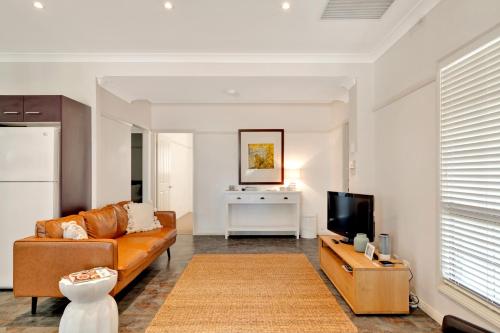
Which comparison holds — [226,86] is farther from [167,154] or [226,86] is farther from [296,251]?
[167,154]

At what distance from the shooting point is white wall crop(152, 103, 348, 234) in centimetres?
592

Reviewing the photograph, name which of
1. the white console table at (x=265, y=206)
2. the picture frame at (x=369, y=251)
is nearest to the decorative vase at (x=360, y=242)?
the picture frame at (x=369, y=251)

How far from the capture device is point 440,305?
2.41 meters

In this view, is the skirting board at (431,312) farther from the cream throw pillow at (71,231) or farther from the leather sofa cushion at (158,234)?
the cream throw pillow at (71,231)

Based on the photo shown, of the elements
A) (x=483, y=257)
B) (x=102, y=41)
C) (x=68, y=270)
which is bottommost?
(x=68, y=270)

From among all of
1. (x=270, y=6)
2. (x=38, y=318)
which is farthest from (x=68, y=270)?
(x=270, y=6)

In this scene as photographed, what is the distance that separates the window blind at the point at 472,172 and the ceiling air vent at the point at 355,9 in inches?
31.9

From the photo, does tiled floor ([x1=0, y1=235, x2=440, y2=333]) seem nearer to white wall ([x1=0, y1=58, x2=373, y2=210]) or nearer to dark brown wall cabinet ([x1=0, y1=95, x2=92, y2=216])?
dark brown wall cabinet ([x1=0, y1=95, x2=92, y2=216])

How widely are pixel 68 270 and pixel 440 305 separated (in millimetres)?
3153

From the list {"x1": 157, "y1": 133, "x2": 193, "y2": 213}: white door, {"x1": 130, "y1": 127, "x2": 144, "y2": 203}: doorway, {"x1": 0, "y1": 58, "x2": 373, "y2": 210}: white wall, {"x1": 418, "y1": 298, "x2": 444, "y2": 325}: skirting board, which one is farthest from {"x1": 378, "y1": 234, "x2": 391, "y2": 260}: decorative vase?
{"x1": 157, "y1": 133, "x2": 193, "y2": 213}: white door

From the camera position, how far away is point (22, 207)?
313 centimetres

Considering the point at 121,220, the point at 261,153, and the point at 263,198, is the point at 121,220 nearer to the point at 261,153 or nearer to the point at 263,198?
the point at 263,198

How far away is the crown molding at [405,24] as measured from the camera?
8.36 feet

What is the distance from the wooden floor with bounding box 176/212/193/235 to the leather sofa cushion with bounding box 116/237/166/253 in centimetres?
247
